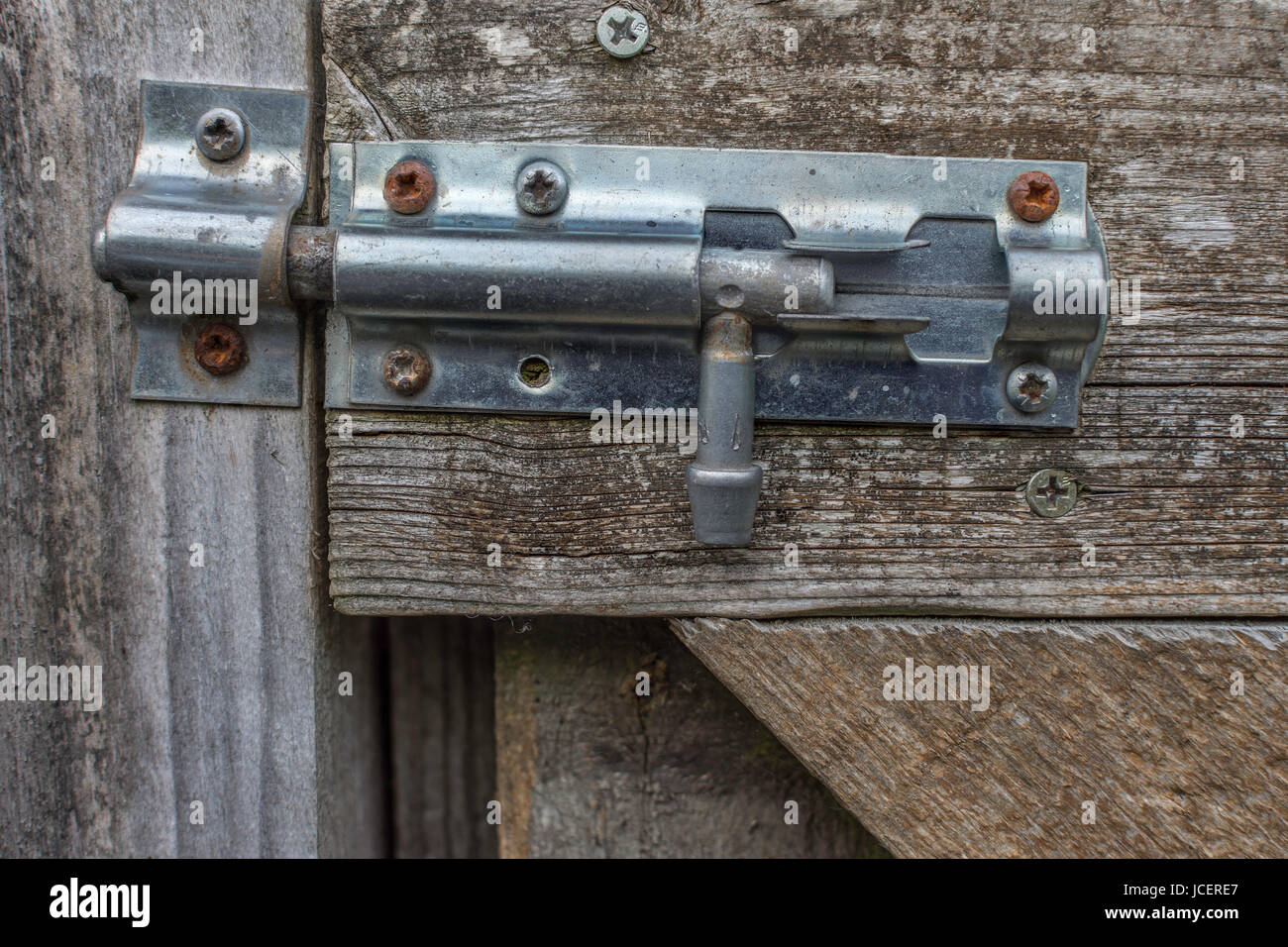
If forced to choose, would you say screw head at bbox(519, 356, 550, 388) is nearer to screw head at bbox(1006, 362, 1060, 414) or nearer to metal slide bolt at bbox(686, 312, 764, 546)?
metal slide bolt at bbox(686, 312, 764, 546)

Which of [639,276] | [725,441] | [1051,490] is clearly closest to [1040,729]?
[1051,490]

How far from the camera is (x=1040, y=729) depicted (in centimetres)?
80

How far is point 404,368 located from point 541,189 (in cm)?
20

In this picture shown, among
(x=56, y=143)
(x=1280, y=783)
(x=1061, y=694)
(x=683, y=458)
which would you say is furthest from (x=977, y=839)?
(x=56, y=143)

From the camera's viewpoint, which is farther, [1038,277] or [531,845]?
[531,845]

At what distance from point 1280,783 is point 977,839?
263 mm

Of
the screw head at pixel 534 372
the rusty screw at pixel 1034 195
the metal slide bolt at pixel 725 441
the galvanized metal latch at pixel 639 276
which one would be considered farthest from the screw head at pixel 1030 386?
the screw head at pixel 534 372

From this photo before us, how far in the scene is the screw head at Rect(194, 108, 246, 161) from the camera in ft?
2.55

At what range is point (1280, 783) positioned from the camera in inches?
31.1

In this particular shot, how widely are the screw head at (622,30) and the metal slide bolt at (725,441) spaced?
0.84 ft

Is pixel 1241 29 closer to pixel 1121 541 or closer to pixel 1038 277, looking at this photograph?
pixel 1038 277

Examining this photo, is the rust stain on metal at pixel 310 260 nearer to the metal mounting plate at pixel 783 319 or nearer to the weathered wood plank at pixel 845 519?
the metal mounting plate at pixel 783 319

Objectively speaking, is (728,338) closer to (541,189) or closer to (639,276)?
(639,276)

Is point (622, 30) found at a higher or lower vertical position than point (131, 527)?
higher
